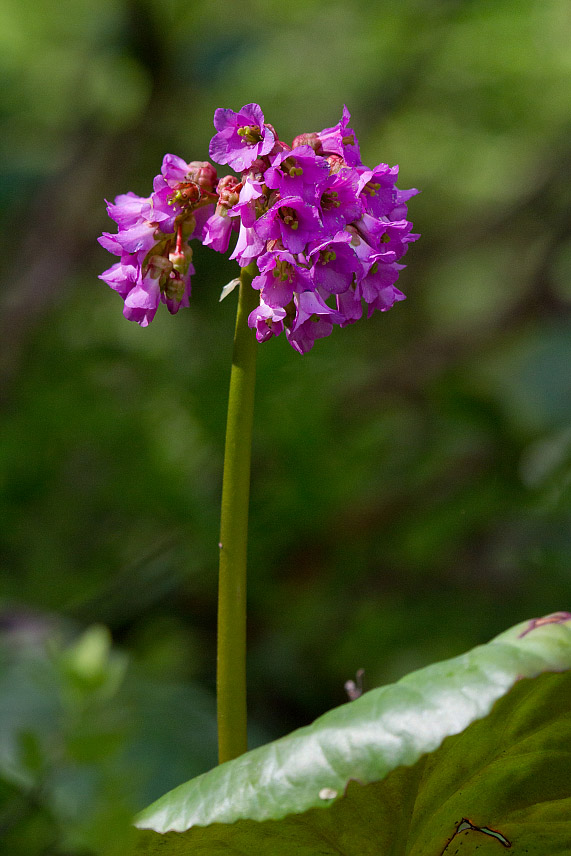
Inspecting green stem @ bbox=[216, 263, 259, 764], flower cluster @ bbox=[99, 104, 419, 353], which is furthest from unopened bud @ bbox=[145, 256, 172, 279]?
green stem @ bbox=[216, 263, 259, 764]

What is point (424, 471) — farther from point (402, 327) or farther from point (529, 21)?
point (529, 21)

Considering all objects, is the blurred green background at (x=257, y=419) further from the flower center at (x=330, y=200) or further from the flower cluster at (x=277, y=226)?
the flower center at (x=330, y=200)

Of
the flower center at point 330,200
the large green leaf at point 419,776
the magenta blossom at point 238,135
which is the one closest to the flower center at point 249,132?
the magenta blossom at point 238,135

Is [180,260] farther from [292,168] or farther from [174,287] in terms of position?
[292,168]

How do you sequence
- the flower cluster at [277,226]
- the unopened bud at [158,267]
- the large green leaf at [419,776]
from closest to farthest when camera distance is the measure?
the large green leaf at [419,776] → the flower cluster at [277,226] → the unopened bud at [158,267]

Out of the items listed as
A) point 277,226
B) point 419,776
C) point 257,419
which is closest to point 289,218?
point 277,226

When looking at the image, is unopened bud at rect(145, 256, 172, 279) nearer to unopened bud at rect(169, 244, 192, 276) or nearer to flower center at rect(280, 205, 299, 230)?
unopened bud at rect(169, 244, 192, 276)
